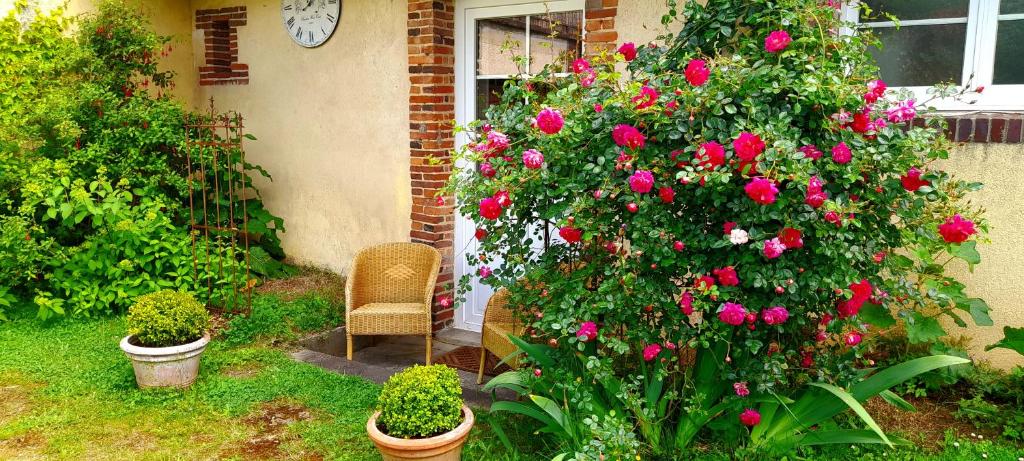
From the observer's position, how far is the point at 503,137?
11.1 ft

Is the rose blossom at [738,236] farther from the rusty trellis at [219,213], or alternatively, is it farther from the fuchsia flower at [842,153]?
the rusty trellis at [219,213]

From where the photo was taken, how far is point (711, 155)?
2834 millimetres

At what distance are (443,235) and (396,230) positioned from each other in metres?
0.54

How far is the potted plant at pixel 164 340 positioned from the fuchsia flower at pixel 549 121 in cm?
258

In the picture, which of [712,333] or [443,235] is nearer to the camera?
[712,333]

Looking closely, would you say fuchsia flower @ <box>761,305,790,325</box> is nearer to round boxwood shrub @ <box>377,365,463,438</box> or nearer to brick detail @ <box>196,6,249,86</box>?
round boxwood shrub @ <box>377,365,463,438</box>

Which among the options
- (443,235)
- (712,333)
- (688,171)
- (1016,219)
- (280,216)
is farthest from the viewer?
(280,216)

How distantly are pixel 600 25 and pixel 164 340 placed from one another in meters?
3.21

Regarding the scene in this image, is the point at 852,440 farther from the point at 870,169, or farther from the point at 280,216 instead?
the point at 280,216

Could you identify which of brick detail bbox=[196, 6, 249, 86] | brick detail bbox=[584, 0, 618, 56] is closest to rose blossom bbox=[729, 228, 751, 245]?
brick detail bbox=[584, 0, 618, 56]

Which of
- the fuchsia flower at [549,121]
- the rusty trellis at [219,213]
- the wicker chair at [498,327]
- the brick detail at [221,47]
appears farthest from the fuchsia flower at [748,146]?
the brick detail at [221,47]

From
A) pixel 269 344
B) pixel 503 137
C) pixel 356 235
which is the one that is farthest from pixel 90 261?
A: pixel 503 137

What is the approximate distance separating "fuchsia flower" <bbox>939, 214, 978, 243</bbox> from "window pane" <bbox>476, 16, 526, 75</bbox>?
3116 millimetres

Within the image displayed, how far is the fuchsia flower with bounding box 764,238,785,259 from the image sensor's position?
277cm
